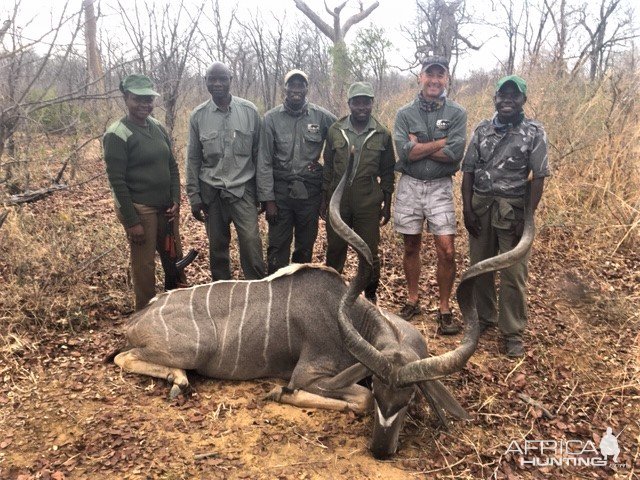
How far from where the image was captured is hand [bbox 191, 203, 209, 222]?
4.68 metres

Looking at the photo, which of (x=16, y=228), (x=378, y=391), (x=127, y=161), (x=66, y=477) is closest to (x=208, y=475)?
(x=66, y=477)

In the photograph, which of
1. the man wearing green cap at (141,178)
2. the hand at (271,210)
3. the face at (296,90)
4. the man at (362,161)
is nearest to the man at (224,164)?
the hand at (271,210)

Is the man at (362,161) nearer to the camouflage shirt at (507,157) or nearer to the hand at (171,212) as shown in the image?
the camouflage shirt at (507,157)

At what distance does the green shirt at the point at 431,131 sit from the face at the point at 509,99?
422mm

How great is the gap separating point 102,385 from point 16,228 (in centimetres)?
266

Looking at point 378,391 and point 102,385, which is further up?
point 378,391

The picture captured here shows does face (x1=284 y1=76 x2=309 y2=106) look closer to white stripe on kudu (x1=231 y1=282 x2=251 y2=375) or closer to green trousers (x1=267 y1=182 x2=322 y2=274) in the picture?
green trousers (x1=267 y1=182 x2=322 y2=274)

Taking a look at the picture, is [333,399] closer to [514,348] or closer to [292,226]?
[514,348]

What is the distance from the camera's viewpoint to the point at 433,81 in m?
4.25

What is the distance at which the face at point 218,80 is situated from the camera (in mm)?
4414

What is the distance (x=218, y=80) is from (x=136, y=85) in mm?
700

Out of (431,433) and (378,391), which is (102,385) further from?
(431,433)

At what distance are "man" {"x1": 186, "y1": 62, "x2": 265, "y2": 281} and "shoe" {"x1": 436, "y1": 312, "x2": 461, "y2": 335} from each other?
5.79ft

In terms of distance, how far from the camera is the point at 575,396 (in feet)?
11.9
